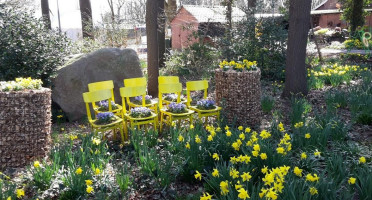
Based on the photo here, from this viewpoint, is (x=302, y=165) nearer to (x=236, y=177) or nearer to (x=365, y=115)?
(x=236, y=177)

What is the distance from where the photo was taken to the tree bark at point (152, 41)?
712 cm

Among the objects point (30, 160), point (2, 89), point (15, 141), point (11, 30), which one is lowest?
point (30, 160)

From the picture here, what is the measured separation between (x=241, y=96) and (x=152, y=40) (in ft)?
9.78

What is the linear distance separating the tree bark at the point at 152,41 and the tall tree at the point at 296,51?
2.84 metres

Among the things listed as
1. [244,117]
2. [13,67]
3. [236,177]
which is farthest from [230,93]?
[13,67]

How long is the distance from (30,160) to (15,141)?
0.29 meters

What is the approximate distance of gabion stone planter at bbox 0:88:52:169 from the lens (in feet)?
12.2

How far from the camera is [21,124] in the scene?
12.4 ft

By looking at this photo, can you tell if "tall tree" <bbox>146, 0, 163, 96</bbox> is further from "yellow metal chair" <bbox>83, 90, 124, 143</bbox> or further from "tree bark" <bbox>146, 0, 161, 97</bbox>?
"yellow metal chair" <bbox>83, 90, 124, 143</bbox>

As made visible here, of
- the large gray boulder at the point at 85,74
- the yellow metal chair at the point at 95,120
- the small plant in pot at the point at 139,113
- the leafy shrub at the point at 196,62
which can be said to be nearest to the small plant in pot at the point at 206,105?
the small plant in pot at the point at 139,113

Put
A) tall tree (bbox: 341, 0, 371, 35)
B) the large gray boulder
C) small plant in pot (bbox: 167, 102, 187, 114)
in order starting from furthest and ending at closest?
tall tree (bbox: 341, 0, 371, 35) < the large gray boulder < small plant in pot (bbox: 167, 102, 187, 114)

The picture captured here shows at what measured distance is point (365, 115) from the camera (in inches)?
183

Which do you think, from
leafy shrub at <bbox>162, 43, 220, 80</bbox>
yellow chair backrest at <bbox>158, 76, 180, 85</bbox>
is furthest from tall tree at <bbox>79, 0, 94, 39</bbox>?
yellow chair backrest at <bbox>158, 76, 180, 85</bbox>

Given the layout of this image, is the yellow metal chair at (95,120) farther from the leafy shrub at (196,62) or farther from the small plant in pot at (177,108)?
the leafy shrub at (196,62)
